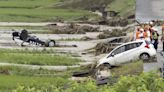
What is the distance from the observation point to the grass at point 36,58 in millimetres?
41250

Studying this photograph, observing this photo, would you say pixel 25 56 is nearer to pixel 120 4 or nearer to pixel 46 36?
pixel 46 36

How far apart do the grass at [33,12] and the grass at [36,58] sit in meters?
31.4

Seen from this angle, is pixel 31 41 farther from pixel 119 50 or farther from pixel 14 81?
pixel 14 81

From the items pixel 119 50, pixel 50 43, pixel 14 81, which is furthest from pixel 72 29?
pixel 14 81

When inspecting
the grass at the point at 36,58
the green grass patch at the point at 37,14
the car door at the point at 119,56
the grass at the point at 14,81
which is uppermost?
the green grass patch at the point at 37,14

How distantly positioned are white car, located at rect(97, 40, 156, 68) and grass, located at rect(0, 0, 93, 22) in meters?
42.0

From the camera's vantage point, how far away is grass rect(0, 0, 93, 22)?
79812mm

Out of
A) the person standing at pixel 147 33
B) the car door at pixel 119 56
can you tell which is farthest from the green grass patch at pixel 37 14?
the person standing at pixel 147 33

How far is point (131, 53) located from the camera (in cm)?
3556

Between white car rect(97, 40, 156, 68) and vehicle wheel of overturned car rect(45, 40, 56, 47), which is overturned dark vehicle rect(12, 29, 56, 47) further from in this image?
white car rect(97, 40, 156, 68)

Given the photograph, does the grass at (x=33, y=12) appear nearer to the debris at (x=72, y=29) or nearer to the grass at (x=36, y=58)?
the debris at (x=72, y=29)

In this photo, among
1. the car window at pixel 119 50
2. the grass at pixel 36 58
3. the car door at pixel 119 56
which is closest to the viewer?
the car door at pixel 119 56

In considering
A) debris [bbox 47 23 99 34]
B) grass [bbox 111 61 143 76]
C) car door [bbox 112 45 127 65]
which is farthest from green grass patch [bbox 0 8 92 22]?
grass [bbox 111 61 143 76]

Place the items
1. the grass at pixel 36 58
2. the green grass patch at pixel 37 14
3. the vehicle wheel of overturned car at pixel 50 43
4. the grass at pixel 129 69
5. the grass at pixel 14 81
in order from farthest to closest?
the green grass patch at pixel 37 14, the vehicle wheel of overturned car at pixel 50 43, the grass at pixel 36 58, the grass at pixel 129 69, the grass at pixel 14 81
